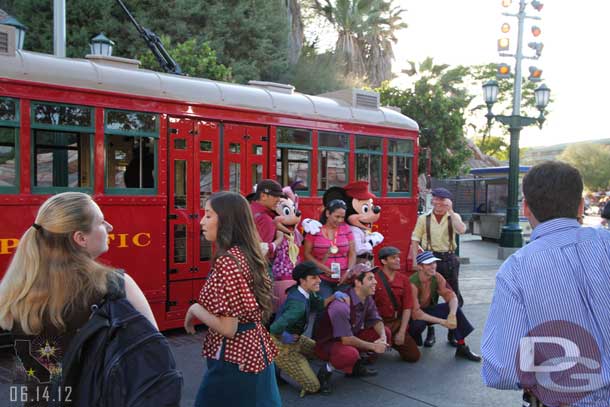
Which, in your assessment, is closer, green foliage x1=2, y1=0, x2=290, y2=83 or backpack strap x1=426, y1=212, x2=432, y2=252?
backpack strap x1=426, y1=212, x2=432, y2=252

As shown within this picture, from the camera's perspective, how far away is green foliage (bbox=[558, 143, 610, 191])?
67.1 m

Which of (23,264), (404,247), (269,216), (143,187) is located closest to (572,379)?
(23,264)

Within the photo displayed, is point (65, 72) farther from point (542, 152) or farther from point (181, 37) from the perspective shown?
point (542, 152)

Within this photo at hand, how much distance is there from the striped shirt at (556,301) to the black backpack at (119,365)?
111cm

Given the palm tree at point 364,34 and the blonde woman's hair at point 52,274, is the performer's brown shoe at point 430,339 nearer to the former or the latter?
the blonde woman's hair at point 52,274

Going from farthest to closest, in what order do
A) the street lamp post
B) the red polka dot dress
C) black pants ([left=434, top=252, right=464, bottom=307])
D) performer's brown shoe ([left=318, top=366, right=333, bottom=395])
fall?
the street lamp post
black pants ([left=434, top=252, right=464, bottom=307])
performer's brown shoe ([left=318, top=366, right=333, bottom=395])
the red polka dot dress

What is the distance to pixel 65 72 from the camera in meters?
5.59

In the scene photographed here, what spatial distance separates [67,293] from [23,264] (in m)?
0.21

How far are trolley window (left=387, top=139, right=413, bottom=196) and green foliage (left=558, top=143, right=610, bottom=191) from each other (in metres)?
65.4

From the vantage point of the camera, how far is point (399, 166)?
8.83 metres

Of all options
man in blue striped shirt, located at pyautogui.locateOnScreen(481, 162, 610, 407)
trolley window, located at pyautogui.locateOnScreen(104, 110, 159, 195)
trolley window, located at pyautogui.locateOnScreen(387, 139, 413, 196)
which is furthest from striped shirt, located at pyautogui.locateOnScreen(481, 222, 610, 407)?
trolley window, located at pyautogui.locateOnScreen(387, 139, 413, 196)

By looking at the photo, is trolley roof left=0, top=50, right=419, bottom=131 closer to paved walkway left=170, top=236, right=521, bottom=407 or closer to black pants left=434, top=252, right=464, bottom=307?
black pants left=434, top=252, right=464, bottom=307

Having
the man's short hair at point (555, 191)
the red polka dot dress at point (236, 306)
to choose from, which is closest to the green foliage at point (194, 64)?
the red polka dot dress at point (236, 306)
